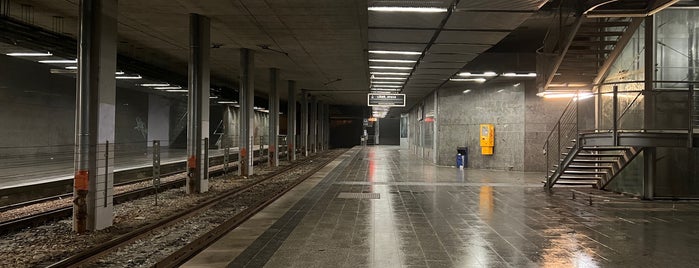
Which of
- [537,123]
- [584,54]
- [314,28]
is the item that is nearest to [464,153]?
[537,123]

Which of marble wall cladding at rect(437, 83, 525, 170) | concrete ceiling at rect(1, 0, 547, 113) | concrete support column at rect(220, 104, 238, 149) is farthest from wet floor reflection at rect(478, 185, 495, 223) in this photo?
concrete support column at rect(220, 104, 238, 149)

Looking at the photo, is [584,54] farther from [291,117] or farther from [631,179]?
[291,117]

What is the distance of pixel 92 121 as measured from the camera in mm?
7434

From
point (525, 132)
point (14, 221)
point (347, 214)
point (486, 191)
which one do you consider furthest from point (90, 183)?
point (525, 132)

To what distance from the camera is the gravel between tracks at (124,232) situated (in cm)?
581

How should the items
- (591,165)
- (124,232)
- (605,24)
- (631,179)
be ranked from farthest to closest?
(591,165)
(631,179)
(605,24)
(124,232)

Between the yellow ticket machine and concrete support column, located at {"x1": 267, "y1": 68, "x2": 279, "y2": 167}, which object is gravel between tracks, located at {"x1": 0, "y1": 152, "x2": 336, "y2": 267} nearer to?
concrete support column, located at {"x1": 267, "y1": 68, "x2": 279, "y2": 167}

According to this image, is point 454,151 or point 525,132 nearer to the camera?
point 525,132

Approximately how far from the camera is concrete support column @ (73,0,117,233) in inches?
290

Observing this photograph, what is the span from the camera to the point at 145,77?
60.1ft

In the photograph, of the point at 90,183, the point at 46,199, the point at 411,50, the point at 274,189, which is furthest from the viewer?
the point at 411,50

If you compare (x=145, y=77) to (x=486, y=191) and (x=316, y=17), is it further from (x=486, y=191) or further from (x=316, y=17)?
(x=486, y=191)

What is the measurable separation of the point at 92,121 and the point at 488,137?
16209 millimetres

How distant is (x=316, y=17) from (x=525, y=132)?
1140 centimetres
